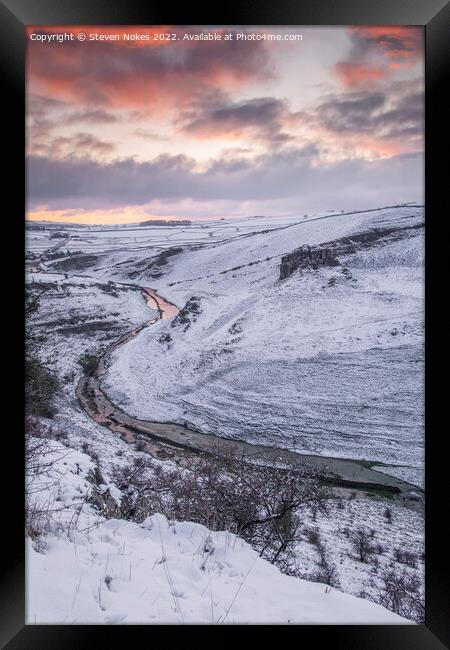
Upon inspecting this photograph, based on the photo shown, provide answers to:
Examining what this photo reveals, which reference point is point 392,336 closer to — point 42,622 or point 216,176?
point 216,176

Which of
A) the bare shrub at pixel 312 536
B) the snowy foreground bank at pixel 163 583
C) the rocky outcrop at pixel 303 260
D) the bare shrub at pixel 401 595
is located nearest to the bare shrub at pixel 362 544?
the bare shrub at pixel 401 595

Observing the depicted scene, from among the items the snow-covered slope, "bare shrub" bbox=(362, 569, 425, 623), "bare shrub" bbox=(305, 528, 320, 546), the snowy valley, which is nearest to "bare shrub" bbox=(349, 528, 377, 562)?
A: the snowy valley

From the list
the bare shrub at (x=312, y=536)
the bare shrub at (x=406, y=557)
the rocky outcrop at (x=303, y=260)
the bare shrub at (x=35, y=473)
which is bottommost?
the bare shrub at (x=406, y=557)

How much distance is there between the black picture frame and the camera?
3229 mm

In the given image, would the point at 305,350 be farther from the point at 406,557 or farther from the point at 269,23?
the point at 269,23

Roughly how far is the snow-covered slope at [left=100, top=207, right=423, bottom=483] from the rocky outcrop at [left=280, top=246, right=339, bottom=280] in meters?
0.07

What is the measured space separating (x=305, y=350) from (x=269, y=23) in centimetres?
286

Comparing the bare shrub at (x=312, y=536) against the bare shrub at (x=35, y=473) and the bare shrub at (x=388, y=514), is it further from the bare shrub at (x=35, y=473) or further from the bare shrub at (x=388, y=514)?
the bare shrub at (x=35, y=473)

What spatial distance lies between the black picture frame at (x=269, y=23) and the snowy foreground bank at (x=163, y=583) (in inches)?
8.5

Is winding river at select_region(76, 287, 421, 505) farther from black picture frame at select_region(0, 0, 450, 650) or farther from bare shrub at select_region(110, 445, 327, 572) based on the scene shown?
black picture frame at select_region(0, 0, 450, 650)

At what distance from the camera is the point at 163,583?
3.04m

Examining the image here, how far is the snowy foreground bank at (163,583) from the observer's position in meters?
2.98
